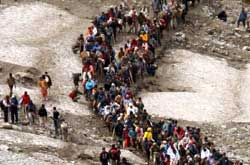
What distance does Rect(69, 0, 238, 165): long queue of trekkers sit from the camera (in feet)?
134

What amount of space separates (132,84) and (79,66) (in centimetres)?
407

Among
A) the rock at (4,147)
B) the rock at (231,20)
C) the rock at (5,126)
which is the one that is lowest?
the rock at (4,147)

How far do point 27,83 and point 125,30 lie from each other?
41.0 ft

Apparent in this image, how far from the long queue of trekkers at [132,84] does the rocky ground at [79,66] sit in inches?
36.3

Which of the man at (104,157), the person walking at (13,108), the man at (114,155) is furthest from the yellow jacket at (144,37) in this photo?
the man at (104,157)

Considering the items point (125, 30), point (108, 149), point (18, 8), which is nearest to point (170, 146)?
point (108, 149)

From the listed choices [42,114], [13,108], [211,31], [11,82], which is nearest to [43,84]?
[11,82]

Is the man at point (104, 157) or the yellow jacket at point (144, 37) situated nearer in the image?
the man at point (104, 157)

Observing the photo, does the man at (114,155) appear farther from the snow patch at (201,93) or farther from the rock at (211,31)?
the rock at (211,31)

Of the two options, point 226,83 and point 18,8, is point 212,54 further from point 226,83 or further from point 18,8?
point 18,8

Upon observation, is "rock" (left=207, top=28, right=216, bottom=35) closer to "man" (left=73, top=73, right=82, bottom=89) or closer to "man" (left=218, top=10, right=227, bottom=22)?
"man" (left=218, top=10, right=227, bottom=22)

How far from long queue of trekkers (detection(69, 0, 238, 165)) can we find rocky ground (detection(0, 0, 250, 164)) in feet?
3.02

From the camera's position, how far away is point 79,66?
53781mm

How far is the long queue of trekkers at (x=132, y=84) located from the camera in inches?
1606
